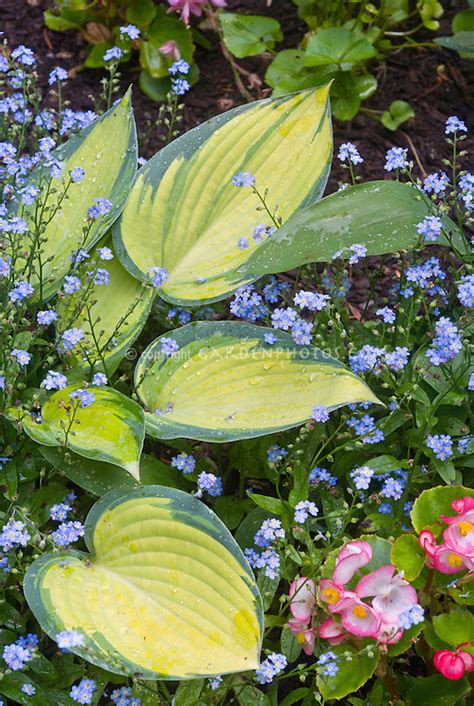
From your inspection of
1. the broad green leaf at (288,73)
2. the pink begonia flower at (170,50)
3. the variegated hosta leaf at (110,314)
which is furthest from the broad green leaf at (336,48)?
the variegated hosta leaf at (110,314)

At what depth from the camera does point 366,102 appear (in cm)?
321

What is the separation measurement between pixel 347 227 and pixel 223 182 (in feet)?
1.46

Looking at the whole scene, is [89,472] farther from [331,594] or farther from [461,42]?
[461,42]

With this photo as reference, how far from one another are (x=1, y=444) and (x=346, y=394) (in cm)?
75

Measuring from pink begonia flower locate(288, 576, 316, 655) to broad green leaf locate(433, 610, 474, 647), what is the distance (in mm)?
232

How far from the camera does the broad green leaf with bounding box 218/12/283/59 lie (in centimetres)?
298

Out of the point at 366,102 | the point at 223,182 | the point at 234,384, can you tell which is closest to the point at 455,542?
the point at 234,384

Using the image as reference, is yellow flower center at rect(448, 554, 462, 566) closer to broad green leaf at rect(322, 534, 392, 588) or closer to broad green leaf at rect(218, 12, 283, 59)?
broad green leaf at rect(322, 534, 392, 588)

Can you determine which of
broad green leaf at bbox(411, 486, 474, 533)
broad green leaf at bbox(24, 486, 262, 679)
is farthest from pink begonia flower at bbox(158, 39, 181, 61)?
broad green leaf at bbox(411, 486, 474, 533)

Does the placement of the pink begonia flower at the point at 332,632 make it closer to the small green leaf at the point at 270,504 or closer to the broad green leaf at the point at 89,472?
the small green leaf at the point at 270,504

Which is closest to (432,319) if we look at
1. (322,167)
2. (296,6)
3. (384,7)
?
(322,167)

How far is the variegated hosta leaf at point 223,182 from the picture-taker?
7.42 ft

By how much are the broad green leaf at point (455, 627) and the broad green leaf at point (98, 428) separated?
2.02ft

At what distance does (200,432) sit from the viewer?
185 centimetres
